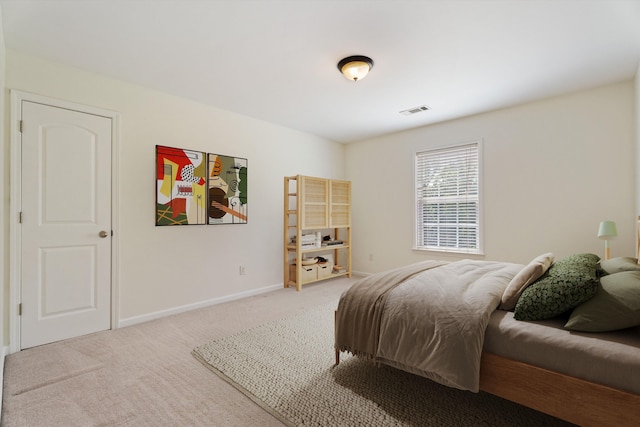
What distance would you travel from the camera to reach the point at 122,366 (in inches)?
88.6

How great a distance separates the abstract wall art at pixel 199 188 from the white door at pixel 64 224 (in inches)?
20.7

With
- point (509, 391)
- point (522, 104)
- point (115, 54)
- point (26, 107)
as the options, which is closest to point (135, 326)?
point (26, 107)

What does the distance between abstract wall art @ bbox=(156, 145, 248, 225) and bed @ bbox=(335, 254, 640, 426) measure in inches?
97.0

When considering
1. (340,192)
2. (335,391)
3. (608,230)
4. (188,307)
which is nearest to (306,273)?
(340,192)

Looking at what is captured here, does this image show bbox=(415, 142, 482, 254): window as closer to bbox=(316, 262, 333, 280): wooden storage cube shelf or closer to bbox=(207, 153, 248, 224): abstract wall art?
bbox=(316, 262, 333, 280): wooden storage cube shelf

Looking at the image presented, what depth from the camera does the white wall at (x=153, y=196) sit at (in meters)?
2.91

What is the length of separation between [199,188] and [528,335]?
3485mm

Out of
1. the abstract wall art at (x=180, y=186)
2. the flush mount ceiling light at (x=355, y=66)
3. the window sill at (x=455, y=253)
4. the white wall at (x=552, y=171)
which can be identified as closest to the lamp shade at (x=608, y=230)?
the white wall at (x=552, y=171)

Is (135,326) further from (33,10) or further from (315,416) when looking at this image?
(33,10)

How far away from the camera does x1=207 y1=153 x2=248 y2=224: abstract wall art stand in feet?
12.4

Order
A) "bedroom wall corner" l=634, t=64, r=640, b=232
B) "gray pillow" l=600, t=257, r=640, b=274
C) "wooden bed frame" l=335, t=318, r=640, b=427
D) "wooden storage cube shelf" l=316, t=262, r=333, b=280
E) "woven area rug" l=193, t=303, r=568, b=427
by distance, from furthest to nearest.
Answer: "wooden storage cube shelf" l=316, t=262, r=333, b=280
"bedroom wall corner" l=634, t=64, r=640, b=232
"gray pillow" l=600, t=257, r=640, b=274
"woven area rug" l=193, t=303, r=568, b=427
"wooden bed frame" l=335, t=318, r=640, b=427

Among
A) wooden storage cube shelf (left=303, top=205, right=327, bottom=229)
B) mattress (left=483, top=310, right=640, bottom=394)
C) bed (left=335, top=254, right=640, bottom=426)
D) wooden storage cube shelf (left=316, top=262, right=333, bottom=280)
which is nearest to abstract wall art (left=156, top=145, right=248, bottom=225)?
wooden storage cube shelf (left=303, top=205, right=327, bottom=229)

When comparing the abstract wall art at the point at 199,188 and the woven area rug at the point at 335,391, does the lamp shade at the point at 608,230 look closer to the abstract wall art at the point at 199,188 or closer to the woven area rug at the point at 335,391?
the woven area rug at the point at 335,391

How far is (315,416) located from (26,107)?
342 cm
